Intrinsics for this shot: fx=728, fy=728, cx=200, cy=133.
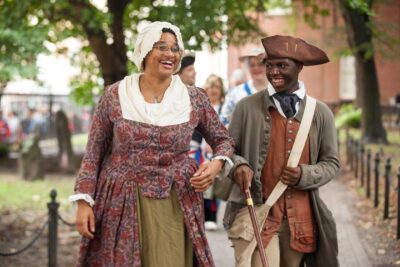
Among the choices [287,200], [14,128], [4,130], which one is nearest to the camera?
[287,200]

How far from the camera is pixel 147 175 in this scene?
12.6 feet

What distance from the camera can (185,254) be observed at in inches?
156

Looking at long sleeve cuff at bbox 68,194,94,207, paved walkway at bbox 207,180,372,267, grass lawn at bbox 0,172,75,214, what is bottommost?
grass lawn at bbox 0,172,75,214

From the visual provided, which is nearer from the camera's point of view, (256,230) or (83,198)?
(83,198)

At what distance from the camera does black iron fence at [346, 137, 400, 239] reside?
9.10 m

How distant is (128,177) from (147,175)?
101mm

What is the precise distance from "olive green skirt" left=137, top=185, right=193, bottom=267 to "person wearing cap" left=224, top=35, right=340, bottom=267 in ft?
1.44

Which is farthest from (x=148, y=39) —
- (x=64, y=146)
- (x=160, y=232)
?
(x=64, y=146)

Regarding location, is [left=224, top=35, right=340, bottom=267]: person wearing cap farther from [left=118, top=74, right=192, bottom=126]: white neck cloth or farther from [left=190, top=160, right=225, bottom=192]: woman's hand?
[left=118, top=74, right=192, bottom=126]: white neck cloth

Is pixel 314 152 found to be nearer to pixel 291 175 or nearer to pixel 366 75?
pixel 291 175

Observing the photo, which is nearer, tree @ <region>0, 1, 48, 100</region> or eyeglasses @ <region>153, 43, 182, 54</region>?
eyeglasses @ <region>153, 43, 182, 54</region>

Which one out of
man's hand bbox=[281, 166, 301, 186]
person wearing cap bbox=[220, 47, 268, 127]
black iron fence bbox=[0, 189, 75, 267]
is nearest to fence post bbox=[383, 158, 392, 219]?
person wearing cap bbox=[220, 47, 268, 127]

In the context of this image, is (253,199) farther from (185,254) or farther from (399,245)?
(399,245)

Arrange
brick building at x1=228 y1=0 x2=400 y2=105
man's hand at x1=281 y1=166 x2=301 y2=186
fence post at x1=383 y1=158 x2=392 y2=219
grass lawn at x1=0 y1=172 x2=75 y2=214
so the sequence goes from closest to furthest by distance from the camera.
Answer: man's hand at x1=281 y1=166 x2=301 y2=186 < fence post at x1=383 y1=158 x2=392 y2=219 < grass lawn at x1=0 y1=172 x2=75 y2=214 < brick building at x1=228 y1=0 x2=400 y2=105
